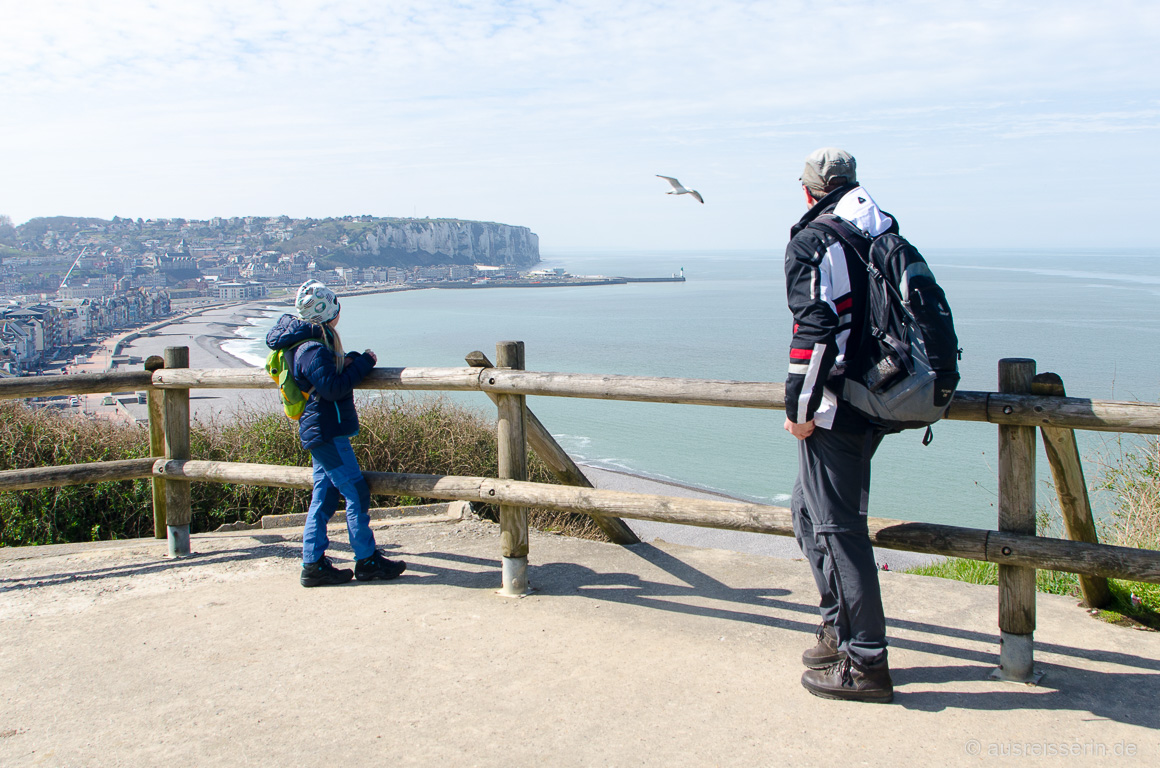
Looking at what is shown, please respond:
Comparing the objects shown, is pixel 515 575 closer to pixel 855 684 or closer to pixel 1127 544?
pixel 855 684

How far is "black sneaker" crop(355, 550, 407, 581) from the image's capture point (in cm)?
471

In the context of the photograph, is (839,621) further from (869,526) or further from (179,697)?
(179,697)

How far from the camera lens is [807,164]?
132 inches

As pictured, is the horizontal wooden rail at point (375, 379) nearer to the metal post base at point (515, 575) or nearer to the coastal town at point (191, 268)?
the metal post base at point (515, 575)

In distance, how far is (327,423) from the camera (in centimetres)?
448

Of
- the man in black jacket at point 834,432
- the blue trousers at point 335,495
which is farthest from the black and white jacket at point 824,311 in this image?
the blue trousers at point 335,495

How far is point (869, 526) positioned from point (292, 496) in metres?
6.32

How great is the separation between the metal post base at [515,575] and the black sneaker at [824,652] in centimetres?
160

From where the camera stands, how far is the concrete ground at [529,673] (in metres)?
2.90

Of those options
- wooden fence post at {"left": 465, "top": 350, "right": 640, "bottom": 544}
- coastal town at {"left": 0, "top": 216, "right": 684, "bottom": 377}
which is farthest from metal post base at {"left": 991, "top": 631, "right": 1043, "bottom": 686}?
coastal town at {"left": 0, "top": 216, "right": 684, "bottom": 377}

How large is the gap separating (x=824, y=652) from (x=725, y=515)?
73 cm

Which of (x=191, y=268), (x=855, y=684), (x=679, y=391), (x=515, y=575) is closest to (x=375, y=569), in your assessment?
(x=515, y=575)

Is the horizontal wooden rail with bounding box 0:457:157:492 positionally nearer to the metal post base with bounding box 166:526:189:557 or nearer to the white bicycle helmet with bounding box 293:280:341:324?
the metal post base with bounding box 166:526:189:557

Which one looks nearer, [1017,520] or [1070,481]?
[1017,520]
